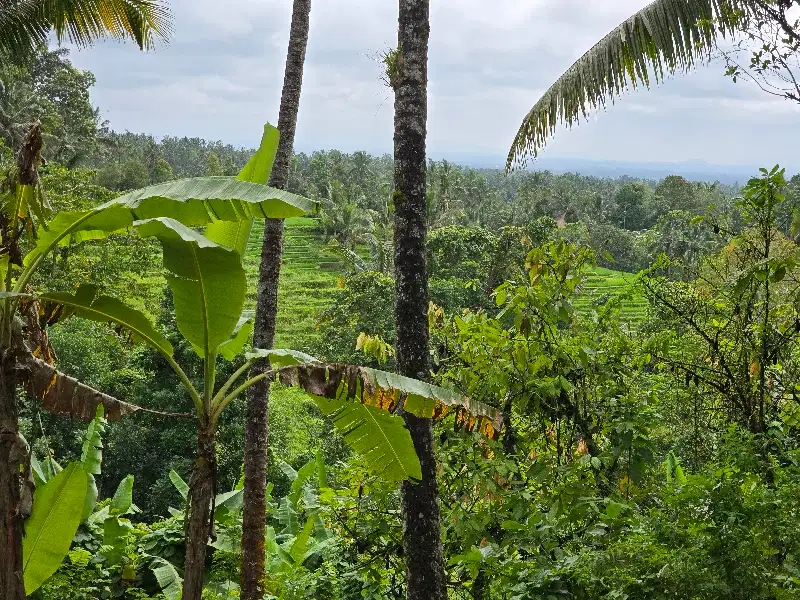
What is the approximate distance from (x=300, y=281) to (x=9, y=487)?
4698 centimetres

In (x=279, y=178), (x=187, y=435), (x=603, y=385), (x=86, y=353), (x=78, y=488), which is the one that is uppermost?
(x=279, y=178)

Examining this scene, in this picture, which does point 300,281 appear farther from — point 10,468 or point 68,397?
point 10,468

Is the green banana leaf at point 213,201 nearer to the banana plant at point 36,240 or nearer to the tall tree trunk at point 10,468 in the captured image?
the banana plant at point 36,240

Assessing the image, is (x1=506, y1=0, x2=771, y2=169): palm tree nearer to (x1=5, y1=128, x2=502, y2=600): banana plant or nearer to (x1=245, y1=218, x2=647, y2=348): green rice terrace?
(x1=5, y1=128, x2=502, y2=600): banana plant

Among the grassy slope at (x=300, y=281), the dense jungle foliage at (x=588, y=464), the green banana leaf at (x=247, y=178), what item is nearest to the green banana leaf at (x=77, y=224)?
the dense jungle foliage at (x=588, y=464)

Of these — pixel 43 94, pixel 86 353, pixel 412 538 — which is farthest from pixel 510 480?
pixel 43 94

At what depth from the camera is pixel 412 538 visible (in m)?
3.95

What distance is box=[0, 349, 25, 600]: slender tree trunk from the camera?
124 inches

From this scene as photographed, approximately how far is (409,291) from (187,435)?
9429mm

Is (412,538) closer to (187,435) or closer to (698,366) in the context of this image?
(698,366)

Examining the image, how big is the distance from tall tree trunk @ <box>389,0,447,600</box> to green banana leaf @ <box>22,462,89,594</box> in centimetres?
199

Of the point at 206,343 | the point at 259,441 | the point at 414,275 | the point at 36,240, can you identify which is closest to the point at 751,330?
the point at 414,275

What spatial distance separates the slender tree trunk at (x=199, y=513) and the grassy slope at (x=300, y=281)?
31.8 m

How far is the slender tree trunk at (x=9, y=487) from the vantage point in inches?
124
